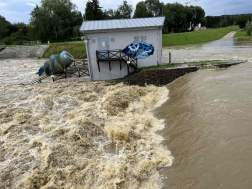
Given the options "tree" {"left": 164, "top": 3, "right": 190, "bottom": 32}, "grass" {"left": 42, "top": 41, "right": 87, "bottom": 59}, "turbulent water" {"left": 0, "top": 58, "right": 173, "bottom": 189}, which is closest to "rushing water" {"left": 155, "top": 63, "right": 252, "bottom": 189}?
"turbulent water" {"left": 0, "top": 58, "right": 173, "bottom": 189}

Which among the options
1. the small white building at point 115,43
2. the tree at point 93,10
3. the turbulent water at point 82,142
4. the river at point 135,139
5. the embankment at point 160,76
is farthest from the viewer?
the tree at point 93,10

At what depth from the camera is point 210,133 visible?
755cm

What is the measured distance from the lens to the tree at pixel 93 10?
2131 inches

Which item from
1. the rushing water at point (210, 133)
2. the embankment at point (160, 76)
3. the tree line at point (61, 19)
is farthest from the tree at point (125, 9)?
the rushing water at point (210, 133)

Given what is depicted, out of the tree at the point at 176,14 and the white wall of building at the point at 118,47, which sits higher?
the tree at the point at 176,14

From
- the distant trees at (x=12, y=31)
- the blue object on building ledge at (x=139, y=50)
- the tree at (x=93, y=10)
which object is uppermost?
the tree at (x=93, y=10)

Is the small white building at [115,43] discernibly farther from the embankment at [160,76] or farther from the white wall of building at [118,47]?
the embankment at [160,76]

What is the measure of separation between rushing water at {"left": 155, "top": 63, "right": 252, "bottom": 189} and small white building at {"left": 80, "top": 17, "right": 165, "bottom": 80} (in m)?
7.48

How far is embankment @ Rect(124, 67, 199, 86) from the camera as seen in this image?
1656 centimetres

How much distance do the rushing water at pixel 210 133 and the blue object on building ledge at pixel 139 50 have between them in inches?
294

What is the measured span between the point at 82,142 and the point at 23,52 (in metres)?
43.0

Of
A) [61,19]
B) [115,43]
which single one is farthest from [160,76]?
[61,19]

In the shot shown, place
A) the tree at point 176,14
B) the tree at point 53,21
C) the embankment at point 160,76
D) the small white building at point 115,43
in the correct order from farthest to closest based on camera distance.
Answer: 1. the tree at point 176,14
2. the tree at point 53,21
3. the small white building at point 115,43
4. the embankment at point 160,76

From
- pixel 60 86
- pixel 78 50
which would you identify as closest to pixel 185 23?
pixel 78 50
